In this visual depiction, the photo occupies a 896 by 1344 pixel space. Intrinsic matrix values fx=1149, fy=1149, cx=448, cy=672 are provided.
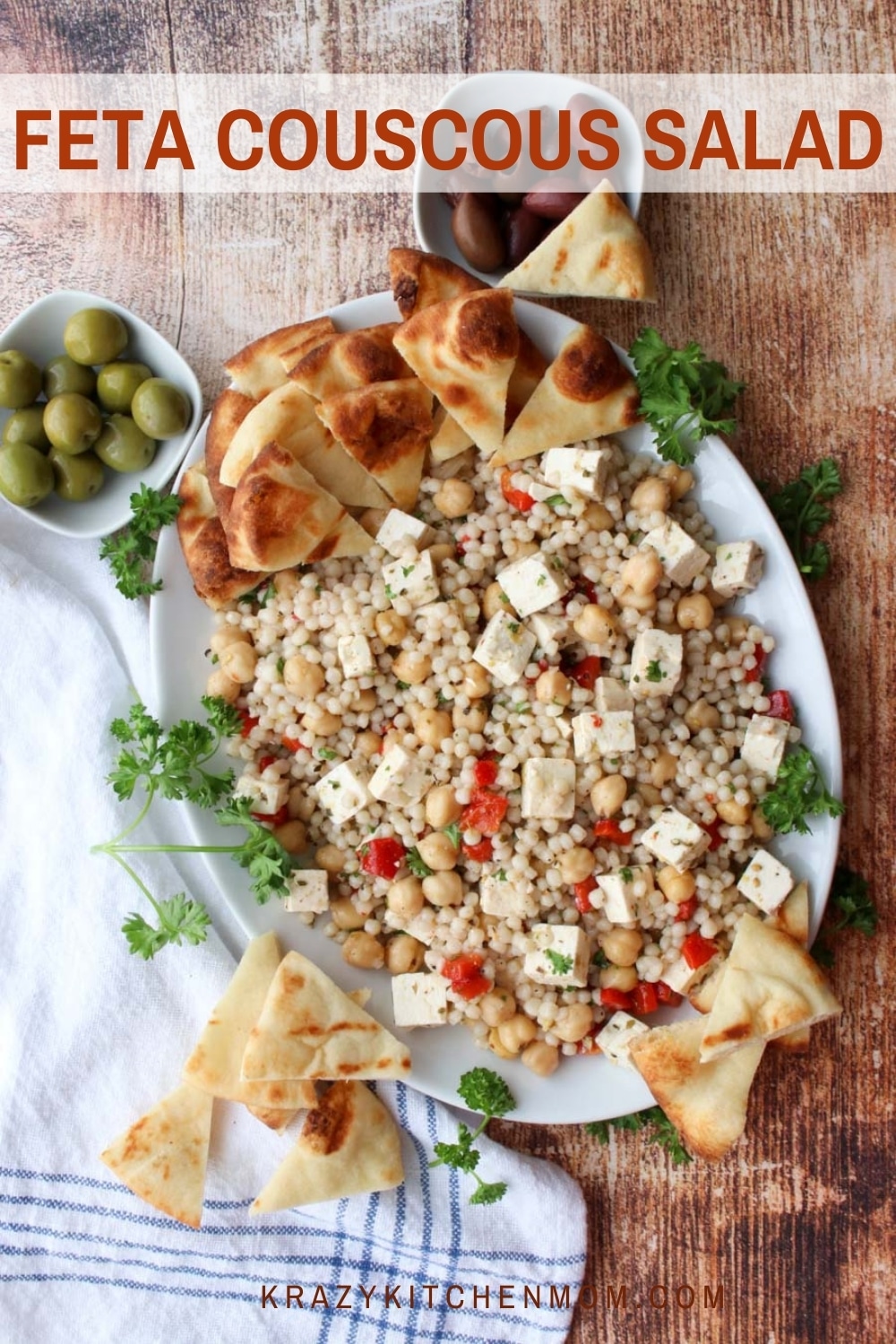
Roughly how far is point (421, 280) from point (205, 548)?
1.05 meters

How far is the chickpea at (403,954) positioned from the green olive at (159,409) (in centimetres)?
178

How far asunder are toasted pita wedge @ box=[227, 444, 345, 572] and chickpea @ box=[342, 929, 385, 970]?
1.19 meters

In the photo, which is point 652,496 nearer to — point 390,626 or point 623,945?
point 390,626

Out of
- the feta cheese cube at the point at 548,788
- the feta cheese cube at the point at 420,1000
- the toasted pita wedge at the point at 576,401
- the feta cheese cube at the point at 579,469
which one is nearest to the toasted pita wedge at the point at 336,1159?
the feta cheese cube at the point at 420,1000

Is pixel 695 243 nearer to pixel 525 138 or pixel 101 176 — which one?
pixel 525 138

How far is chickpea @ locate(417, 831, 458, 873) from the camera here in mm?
3521

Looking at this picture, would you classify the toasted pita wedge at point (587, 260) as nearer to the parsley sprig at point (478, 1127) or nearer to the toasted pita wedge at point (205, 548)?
the toasted pita wedge at point (205, 548)

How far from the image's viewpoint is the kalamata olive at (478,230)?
369cm

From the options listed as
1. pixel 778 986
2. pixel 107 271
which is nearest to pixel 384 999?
pixel 778 986

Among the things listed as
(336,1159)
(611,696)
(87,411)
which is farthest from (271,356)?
(336,1159)

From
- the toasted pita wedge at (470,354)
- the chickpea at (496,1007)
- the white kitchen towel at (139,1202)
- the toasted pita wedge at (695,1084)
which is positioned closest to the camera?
the toasted pita wedge at (470,354)

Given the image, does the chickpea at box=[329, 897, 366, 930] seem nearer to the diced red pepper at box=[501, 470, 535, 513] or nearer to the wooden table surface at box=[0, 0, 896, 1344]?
the wooden table surface at box=[0, 0, 896, 1344]

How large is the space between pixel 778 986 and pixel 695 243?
8.06ft

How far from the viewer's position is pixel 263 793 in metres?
3.56
